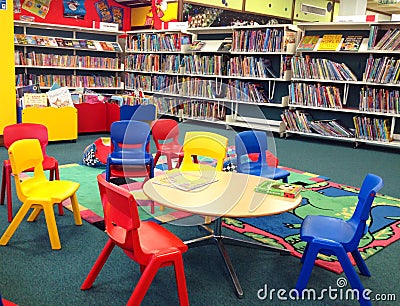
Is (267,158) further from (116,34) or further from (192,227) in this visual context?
(116,34)

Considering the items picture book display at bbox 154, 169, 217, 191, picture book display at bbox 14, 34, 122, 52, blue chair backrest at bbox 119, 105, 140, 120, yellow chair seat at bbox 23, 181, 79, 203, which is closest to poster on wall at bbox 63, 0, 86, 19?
picture book display at bbox 14, 34, 122, 52

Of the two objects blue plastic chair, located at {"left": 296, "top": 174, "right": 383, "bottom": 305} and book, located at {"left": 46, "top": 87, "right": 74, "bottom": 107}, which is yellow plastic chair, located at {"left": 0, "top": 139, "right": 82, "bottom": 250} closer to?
blue plastic chair, located at {"left": 296, "top": 174, "right": 383, "bottom": 305}

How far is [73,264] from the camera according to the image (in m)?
2.74

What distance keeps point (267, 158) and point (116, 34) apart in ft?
21.9

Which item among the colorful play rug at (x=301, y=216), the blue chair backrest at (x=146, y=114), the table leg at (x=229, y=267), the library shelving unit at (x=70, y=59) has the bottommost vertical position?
the colorful play rug at (x=301, y=216)

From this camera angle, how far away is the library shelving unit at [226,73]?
288 inches

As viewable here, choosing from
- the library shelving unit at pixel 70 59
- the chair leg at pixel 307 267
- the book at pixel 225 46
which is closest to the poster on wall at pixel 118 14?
the library shelving unit at pixel 70 59

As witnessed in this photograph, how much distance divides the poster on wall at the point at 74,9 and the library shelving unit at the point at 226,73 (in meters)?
3.07

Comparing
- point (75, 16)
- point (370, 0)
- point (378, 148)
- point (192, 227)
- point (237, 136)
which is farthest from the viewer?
point (370, 0)

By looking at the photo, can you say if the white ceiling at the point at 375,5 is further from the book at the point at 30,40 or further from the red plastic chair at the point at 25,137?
the red plastic chair at the point at 25,137

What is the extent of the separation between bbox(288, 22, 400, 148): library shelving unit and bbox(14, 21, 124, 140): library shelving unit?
11.7 feet

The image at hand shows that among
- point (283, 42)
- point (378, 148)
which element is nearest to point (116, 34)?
point (283, 42)

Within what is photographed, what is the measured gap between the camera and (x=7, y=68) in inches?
241

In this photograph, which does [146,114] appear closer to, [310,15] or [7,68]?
[7,68]
